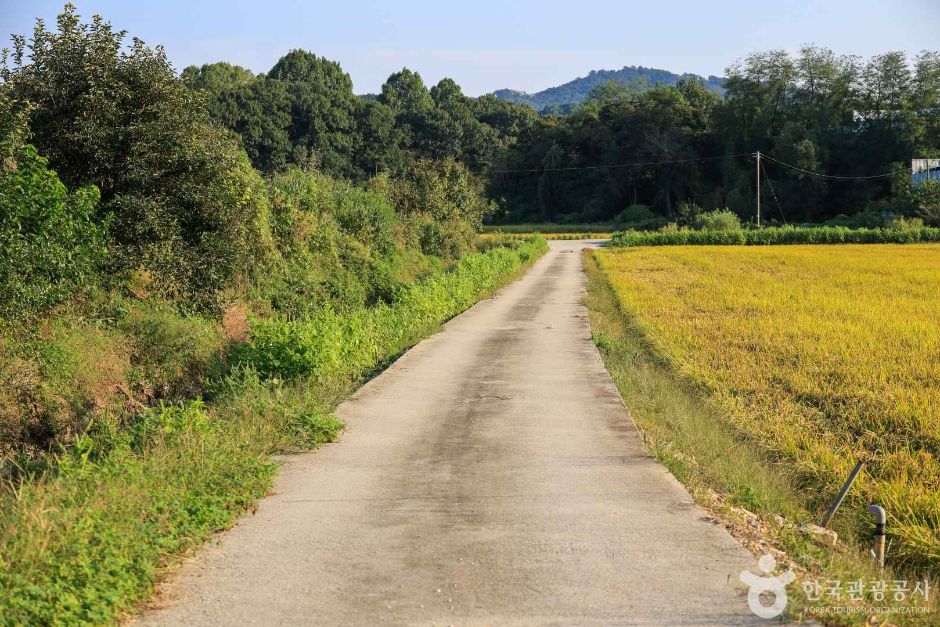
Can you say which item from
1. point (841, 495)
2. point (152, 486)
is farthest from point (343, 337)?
point (841, 495)

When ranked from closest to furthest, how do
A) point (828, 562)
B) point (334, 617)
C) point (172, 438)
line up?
point (334, 617) → point (828, 562) → point (172, 438)

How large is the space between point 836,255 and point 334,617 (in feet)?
146

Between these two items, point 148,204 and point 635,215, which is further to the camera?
point 635,215

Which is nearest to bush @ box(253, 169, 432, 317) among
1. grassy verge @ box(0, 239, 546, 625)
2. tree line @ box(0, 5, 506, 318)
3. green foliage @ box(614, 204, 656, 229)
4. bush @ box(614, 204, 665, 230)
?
tree line @ box(0, 5, 506, 318)

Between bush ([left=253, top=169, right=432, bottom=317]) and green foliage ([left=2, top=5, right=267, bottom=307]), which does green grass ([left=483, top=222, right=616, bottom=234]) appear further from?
Result: green foliage ([left=2, top=5, right=267, bottom=307])

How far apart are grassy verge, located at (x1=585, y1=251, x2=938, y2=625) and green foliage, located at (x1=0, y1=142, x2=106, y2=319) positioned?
899 cm

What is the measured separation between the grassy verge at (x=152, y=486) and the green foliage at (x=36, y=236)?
2.86 m

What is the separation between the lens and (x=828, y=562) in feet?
18.5

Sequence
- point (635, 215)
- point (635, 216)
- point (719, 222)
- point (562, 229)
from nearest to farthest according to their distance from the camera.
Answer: point (719, 222) → point (562, 229) → point (635, 216) → point (635, 215)

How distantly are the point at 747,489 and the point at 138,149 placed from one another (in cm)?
1348

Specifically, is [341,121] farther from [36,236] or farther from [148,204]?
[36,236]


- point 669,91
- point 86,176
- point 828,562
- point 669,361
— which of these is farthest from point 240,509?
point 669,91

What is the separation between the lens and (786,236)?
60188mm

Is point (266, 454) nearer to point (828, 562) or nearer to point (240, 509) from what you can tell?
point (240, 509)
